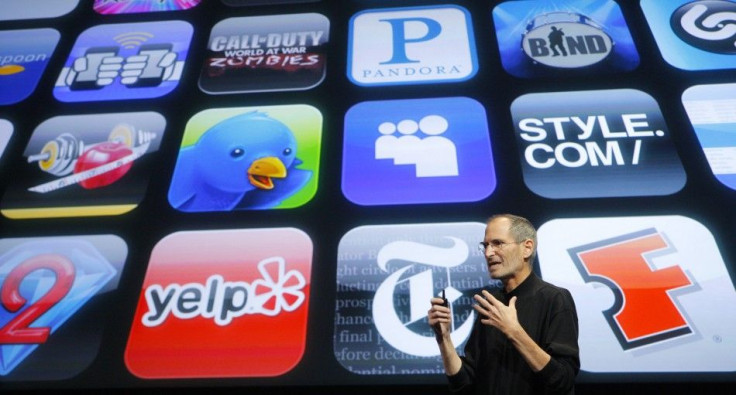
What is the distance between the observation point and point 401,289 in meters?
1.72

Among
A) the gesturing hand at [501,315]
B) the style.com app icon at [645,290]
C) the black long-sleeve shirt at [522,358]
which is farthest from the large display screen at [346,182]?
the gesturing hand at [501,315]

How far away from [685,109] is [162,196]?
188cm

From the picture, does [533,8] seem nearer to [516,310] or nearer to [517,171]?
[517,171]

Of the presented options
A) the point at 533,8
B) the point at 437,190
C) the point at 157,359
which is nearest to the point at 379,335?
the point at 437,190

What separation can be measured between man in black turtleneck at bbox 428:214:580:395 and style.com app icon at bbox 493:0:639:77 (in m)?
1.21

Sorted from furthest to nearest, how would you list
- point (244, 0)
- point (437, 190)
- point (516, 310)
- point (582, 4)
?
point (244, 0), point (582, 4), point (437, 190), point (516, 310)

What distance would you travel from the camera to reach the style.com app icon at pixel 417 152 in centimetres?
191

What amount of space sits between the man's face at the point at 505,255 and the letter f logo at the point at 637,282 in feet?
2.07

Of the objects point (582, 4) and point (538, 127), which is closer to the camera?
point (538, 127)

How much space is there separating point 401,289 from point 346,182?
45cm

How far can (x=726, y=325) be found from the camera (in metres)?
1.59

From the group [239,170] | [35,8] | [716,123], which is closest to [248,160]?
[239,170]

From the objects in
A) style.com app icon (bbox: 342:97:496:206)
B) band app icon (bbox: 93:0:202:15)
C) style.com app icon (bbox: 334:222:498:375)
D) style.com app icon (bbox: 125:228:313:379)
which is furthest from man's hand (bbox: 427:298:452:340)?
band app icon (bbox: 93:0:202:15)

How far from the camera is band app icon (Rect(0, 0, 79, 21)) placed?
2.59 m
